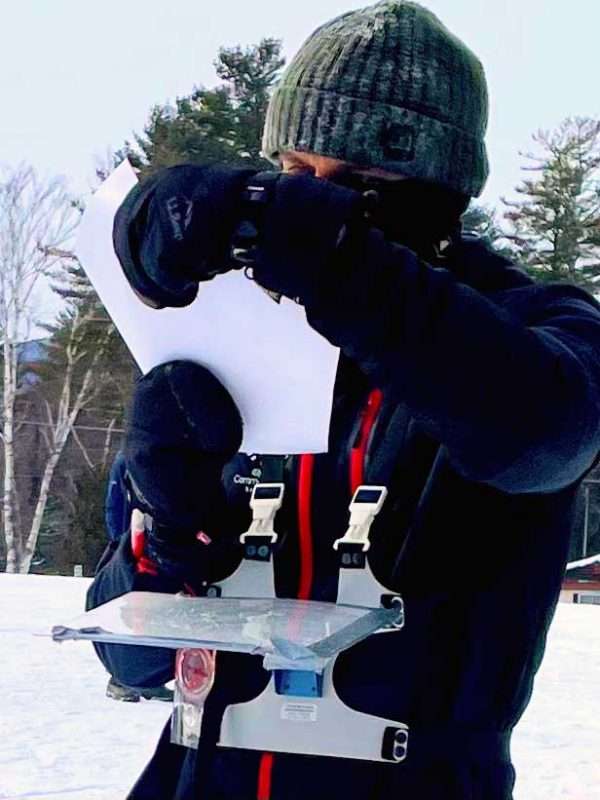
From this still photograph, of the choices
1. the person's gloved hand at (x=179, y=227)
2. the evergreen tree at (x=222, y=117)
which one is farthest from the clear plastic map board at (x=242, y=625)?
the evergreen tree at (x=222, y=117)

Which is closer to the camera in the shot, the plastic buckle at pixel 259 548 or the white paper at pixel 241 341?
the white paper at pixel 241 341

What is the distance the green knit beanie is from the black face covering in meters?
0.02

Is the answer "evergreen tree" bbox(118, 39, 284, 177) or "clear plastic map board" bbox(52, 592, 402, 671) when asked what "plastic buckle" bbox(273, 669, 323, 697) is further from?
"evergreen tree" bbox(118, 39, 284, 177)

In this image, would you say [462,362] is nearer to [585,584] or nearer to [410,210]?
[410,210]

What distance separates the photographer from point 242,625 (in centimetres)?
135

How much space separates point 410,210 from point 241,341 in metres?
0.29

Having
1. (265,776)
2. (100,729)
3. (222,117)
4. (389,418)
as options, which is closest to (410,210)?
(389,418)

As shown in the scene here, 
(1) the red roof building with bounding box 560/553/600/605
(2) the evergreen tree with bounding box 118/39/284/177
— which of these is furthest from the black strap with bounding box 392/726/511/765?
(1) the red roof building with bounding box 560/553/600/605

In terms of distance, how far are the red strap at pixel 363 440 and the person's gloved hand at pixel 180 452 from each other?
0.14 meters

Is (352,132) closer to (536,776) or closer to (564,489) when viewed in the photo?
(564,489)

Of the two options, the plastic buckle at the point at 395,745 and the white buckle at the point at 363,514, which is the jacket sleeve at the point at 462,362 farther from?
the plastic buckle at the point at 395,745

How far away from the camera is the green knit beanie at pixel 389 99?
158 cm

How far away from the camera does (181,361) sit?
1.46 meters

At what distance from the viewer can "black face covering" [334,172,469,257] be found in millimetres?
1577
